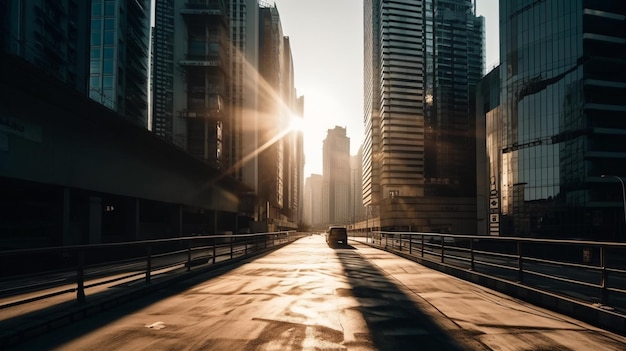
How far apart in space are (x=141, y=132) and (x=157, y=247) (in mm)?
12331

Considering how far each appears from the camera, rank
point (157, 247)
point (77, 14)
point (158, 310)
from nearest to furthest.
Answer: point (158, 310) → point (157, 247) → point (77, 14)

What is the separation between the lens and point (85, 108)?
18469 mm

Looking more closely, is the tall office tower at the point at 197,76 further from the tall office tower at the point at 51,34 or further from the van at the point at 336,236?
the van at the point at 336,236

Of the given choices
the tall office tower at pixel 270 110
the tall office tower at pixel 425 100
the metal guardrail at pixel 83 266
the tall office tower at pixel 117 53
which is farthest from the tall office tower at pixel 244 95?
the metal guardrail at pixel 83 266

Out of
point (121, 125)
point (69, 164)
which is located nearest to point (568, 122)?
point (121, 125)

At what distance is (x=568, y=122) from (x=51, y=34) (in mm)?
80282

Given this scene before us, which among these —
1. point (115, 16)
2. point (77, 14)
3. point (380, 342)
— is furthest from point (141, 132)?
point (115, 16)

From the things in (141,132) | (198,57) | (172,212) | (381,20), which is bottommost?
(172,212)

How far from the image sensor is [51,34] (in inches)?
2141

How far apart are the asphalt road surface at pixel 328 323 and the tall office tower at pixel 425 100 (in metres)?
128

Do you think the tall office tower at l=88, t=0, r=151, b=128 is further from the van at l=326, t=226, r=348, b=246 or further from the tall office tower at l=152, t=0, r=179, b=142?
the van at l=326, t=226, r=348, b=246

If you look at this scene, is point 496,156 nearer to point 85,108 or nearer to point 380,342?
point 85,108

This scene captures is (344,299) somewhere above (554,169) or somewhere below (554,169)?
below

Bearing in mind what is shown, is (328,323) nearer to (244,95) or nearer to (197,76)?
(197,76)
